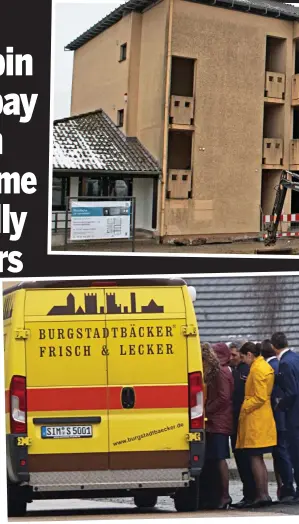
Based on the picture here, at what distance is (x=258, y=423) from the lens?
7438 millimetres

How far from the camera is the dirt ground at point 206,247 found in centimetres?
1911

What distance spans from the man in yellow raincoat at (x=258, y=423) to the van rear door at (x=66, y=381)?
1558mm

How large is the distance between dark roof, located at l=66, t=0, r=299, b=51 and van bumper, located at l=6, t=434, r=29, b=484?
1704cm

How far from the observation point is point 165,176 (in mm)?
21531

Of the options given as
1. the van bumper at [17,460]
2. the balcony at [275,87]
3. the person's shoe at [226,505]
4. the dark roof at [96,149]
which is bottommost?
the person's shoe at [226,505]

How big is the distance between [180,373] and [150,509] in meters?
1.24

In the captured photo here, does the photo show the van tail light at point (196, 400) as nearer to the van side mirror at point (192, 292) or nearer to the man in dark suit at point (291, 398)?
the van side mirror at point (192, 292)

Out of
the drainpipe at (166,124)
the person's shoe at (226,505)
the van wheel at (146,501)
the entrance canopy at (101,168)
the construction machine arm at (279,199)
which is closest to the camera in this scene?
the van wheel at (146,501)

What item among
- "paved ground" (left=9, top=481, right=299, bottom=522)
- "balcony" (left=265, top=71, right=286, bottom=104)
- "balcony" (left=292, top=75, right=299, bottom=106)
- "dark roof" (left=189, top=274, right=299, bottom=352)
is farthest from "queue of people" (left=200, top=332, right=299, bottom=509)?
"balcony" (left=292, top=75, right=299, bottom=106)

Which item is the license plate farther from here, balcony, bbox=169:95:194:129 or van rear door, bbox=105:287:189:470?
balcony, bbox=169:95:194:129

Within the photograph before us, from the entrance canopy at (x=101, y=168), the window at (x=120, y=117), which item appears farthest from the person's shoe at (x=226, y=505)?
the window at (x=120, y=117)

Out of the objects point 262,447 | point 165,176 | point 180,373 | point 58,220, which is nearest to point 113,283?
point 180,373

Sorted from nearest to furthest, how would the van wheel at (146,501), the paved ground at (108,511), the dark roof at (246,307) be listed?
the paved ground at (108,511)
the van wheel at (146,501)
the dark roof at (246,307)

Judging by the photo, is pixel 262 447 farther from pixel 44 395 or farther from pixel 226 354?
pixel 44 395
